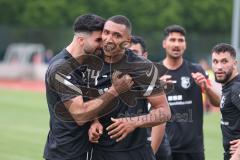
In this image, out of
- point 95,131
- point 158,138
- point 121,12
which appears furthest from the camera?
point 121,12

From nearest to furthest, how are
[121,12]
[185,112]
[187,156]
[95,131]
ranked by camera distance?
[95,131] → [185,112] → [187,156] → [121,12]

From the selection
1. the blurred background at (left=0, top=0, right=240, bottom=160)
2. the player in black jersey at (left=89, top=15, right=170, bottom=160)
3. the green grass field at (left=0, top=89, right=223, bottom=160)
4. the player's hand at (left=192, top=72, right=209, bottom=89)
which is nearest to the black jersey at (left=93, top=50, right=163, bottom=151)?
the player in black jersey at (left=89, top=15, right=170, bottom=160)

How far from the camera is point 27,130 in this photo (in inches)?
666

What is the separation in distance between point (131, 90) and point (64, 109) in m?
0.68

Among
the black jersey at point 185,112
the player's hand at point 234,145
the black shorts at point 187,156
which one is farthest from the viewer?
the black shorts at point 187,156

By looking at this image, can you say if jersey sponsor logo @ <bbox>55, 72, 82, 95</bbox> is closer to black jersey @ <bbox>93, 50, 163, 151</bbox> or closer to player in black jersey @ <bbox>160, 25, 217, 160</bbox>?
black jersey @ <bbox>93, 50, 163, 151</bbox>

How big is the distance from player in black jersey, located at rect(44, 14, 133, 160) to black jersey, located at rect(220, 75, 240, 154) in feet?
4.23

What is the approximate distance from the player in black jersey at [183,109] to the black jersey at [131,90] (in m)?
2.24

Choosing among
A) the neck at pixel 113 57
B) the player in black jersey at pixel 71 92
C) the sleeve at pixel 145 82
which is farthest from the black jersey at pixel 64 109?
the sleeve at pixel 145 82

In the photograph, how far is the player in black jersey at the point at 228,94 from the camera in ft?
22.6

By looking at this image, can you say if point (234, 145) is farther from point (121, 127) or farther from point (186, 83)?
point (186, 83)

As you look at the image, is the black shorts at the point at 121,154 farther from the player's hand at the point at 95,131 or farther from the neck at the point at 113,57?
the neck at the point at 113,57

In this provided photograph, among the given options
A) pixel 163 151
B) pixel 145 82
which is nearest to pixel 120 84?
pixel 145 82

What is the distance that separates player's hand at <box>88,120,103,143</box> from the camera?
6203mm
